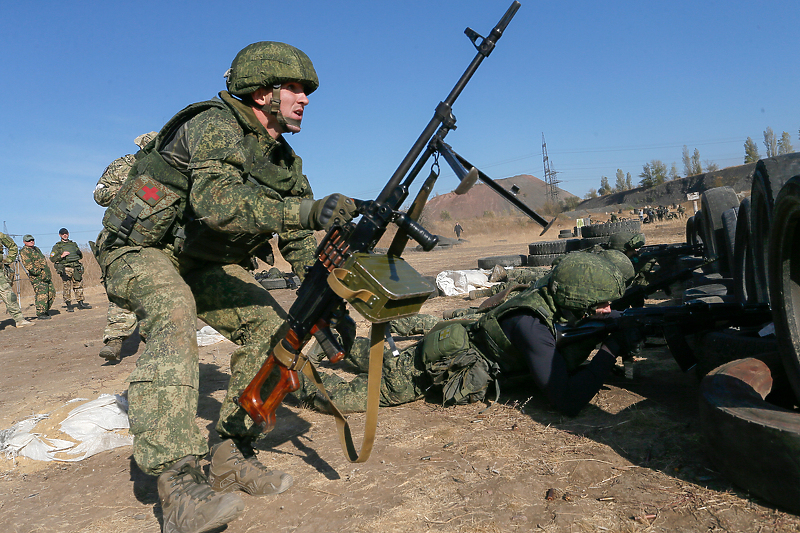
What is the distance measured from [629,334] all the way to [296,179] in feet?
7.46

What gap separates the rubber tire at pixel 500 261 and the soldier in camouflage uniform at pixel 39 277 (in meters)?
9.96

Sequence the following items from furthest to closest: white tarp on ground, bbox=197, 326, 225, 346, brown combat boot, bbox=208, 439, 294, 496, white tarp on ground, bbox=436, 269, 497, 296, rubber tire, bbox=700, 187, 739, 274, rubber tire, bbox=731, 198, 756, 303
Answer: white tarp on ground, bbox=436, 269, 497, 296, white tarp on ground, bbox=197, 326, 225, 346, rubber tire, bbox=700, 187, 739, 274, rubber tire, bbox=731, 198, 756, 303, brown combat boot, bbox=208, 439, 294, 496

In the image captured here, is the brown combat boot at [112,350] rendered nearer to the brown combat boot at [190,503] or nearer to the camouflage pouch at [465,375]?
the camouflage pouch at [465,375]

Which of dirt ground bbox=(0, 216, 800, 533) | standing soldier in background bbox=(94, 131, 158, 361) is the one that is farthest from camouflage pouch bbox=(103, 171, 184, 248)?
standing soldier in background bbox=(94, 131, 158, 361)

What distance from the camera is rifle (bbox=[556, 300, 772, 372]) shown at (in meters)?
3.29

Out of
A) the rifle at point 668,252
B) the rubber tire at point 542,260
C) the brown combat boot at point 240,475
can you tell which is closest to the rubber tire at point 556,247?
the rubber tire at point 542,260

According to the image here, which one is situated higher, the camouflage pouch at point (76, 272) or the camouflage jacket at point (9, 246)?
the camouflage jacket at point (9, 246)

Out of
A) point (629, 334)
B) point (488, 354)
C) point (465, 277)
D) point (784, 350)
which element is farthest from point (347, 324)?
point (465, 277)

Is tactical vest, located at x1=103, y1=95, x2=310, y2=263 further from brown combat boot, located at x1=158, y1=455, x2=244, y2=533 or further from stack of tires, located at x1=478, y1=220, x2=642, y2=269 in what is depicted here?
stack of tires, located at x1=478, y1=220, x2=642, y2=269

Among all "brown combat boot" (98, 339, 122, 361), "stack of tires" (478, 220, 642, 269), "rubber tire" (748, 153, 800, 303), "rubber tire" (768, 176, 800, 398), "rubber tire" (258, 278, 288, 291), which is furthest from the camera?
"rubber tire" (258, 278, 288, 291)

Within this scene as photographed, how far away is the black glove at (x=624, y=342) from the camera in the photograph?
130 inches

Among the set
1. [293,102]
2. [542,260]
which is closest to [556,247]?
[542,260]

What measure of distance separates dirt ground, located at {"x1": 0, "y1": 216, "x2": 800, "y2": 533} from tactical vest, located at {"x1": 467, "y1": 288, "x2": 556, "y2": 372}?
267mm

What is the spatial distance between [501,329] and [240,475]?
1.84 metres
